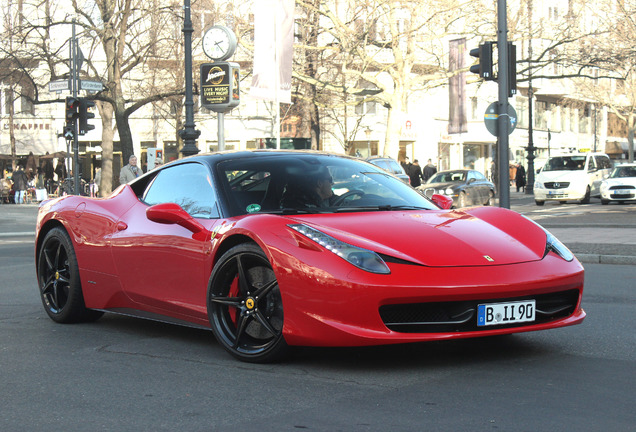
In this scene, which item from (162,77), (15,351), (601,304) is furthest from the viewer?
(162,77)

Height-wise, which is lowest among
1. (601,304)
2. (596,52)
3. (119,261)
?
(601,304)

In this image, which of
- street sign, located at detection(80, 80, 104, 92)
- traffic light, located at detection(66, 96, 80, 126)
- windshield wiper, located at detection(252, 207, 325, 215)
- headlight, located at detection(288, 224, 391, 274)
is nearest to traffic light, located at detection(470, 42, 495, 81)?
street sign, located at detection(80, 80, 104, 92)

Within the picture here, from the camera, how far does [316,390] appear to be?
15.4 feet

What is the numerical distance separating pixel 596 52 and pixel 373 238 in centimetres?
3004

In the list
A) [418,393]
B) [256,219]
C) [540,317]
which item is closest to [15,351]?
[256,219]

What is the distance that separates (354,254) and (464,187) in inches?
1043

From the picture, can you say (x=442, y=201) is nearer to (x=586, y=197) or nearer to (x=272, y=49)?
(x=272, y=49)

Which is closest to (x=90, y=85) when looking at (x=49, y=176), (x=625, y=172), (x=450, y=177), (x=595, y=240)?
(x=450, y=177)

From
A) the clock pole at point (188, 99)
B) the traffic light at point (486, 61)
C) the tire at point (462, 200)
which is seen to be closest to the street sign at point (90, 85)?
the clock pole at point (188, 99)

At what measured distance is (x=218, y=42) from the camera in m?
22.2

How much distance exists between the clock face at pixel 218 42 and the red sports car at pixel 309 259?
15381 millimetres

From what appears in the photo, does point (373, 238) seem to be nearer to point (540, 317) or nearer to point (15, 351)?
point (540, 317)

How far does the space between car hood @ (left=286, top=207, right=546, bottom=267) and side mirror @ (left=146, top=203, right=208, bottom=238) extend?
0.80m

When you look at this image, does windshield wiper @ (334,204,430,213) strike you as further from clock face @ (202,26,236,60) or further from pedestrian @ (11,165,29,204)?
pedestrian @ (11,165,29,204)
